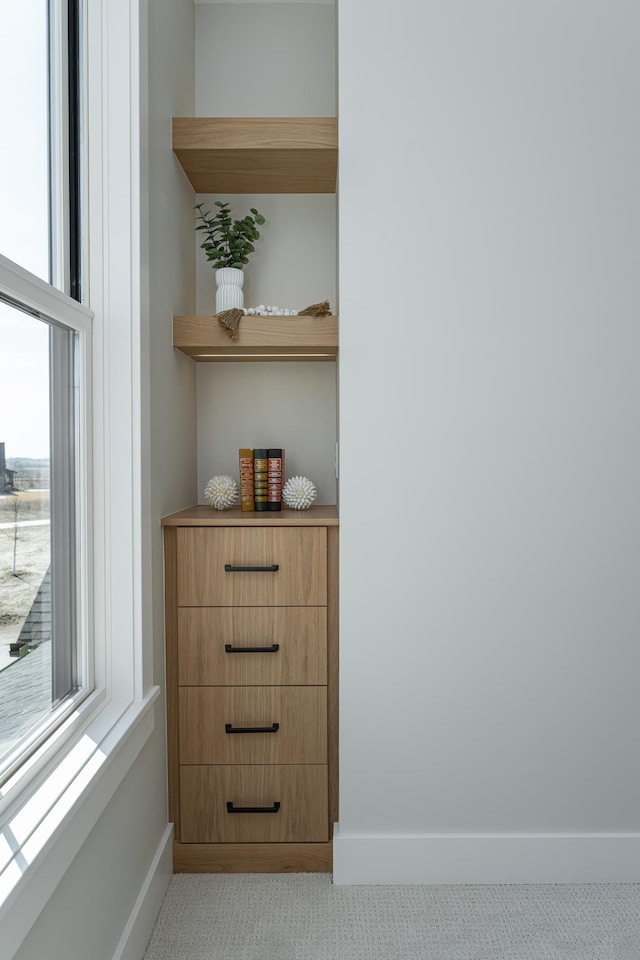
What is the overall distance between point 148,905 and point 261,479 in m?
1.20

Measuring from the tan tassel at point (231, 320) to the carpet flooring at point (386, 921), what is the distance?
1585 millimetres

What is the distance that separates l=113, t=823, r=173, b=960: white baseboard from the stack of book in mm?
982

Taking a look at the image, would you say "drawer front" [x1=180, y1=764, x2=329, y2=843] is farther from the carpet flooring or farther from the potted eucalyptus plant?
the potted eucalyptus plant

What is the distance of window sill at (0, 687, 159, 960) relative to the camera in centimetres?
93

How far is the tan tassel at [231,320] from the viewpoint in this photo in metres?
1.95

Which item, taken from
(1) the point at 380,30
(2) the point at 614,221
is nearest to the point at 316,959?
(2) the point at 614,221

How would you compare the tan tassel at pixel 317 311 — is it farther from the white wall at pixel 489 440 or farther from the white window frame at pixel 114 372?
the white window frame at pixel 114 372

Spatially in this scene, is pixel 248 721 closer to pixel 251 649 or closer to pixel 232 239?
pixel 251 649

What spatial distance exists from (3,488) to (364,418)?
1015 millimetres

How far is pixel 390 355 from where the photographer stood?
187 cm

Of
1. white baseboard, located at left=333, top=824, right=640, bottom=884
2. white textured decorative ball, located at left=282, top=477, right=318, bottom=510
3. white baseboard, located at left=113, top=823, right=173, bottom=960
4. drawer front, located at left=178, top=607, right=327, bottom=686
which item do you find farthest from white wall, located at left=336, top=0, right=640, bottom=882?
white baseboard, located at left=113, top=823, right=173, bottom=960

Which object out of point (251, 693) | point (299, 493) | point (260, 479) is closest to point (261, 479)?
point (260, 479)

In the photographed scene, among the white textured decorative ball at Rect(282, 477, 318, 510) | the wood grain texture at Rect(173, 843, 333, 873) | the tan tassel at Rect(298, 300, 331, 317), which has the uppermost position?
the tan tassel at Rect(298, 300, 331, 317)

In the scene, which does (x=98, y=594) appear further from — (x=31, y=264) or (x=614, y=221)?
(x=614, y=221)
